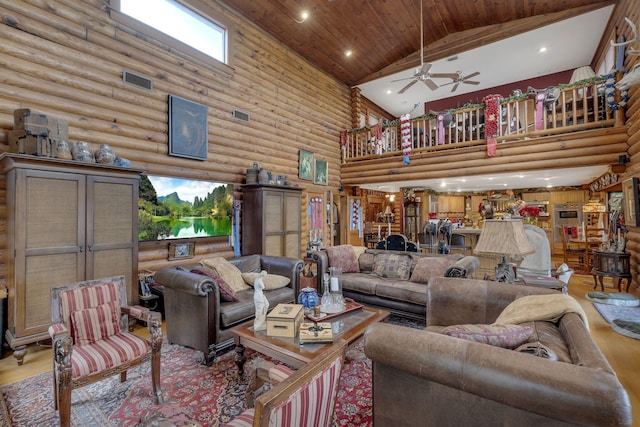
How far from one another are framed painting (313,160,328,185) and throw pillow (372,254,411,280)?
11.1 ft

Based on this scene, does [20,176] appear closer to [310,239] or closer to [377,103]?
[310,239]

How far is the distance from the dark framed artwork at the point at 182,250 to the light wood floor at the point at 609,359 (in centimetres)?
107

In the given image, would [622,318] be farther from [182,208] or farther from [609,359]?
[182,208]

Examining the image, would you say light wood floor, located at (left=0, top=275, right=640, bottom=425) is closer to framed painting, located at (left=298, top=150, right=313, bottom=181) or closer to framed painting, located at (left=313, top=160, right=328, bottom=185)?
framed painting, located at (left=298, top=150, right=313, bottom=181)

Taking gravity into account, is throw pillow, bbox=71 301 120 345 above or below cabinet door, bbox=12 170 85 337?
below

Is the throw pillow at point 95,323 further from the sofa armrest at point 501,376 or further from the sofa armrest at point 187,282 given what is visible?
the sofa armrest at point 501,376

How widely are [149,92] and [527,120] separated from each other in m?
7.08

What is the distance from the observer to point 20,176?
8.84 feet

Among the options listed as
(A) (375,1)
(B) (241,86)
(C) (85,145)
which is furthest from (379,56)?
(C) (85,145)

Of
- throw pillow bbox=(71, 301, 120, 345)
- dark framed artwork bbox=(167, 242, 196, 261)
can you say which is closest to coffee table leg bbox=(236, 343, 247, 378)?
throw pillow bbox=(71, 301, 120, 345)

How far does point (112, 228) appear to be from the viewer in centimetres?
334

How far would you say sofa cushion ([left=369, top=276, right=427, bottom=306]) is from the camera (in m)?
3.54

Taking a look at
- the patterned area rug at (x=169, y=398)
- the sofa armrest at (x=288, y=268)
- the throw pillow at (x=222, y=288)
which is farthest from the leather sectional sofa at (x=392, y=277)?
the throw pillow at (x=222, y=288)

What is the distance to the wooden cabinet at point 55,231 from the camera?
8.88ft
